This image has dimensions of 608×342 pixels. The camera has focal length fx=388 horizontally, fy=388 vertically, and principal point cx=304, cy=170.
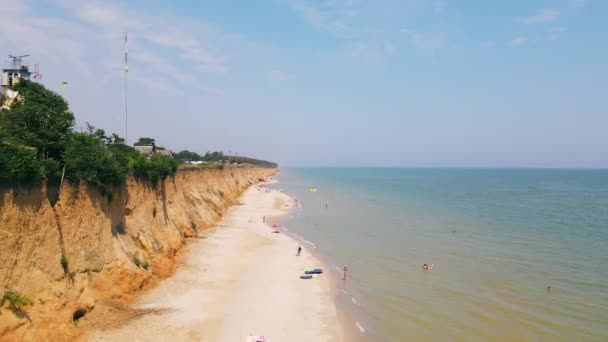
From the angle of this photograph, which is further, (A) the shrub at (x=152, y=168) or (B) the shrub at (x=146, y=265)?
(A) the shrub at (x=152, y=168)

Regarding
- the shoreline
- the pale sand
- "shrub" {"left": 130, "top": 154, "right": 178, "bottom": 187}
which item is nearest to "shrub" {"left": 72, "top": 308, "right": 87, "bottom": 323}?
the pale sand

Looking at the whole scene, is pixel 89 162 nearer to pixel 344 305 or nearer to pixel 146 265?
pixel 146 265

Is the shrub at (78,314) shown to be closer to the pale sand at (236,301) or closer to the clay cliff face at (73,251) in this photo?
the clay cliff face at (73,251)

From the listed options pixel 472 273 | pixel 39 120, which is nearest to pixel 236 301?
pixel 39 120

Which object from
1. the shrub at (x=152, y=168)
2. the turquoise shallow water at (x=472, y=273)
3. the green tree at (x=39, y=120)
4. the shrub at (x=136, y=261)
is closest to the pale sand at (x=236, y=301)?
the shrub at (x=136, y=261)

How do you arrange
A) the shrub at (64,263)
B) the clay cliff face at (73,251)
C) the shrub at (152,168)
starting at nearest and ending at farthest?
the clay cliff face at (73,251)
the shrub at (64,263)
the shrub at (152,168)

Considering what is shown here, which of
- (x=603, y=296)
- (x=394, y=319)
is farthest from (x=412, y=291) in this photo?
(x=603, y=296)

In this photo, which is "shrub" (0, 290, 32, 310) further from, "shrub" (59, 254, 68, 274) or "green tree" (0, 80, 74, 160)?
"green tree" (0, 80, 74, 160)
